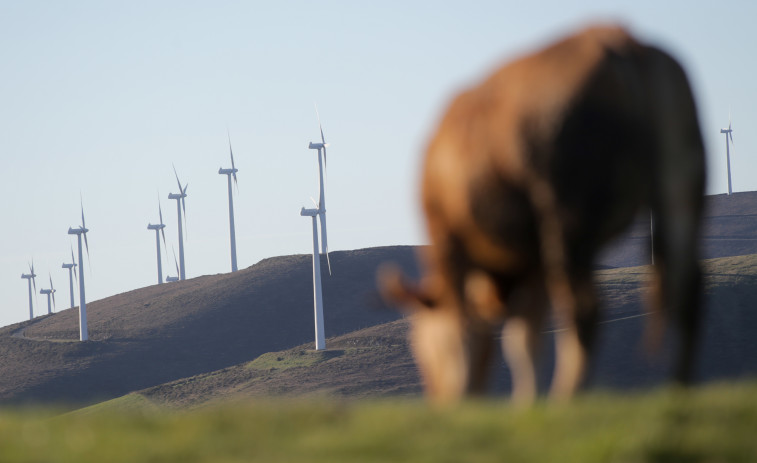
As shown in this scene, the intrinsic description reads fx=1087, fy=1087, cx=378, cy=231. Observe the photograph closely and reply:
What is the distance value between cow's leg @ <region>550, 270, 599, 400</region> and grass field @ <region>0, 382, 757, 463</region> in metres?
0.14

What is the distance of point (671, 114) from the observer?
5.96 meters

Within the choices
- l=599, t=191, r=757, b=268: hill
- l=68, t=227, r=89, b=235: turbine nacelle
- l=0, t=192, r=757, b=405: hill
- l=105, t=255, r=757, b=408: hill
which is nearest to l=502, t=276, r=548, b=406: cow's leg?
l=105, t=255, r=757, b=408: hill

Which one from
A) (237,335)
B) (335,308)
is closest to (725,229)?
(335,308)

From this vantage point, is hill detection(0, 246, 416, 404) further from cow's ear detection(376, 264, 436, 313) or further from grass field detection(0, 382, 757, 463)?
grass field detection(0, 382, 757, 463)

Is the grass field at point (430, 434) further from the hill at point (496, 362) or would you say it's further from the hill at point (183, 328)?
the hill at point (183, 328)

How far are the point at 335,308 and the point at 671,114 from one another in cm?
12136

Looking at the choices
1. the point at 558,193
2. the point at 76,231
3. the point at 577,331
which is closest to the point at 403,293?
the point at 577,331

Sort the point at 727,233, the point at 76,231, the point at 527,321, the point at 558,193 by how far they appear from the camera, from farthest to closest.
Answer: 1. the point at 727,233
2. the point at 76,231
3. the point at 527,321
4. the point at 558,193

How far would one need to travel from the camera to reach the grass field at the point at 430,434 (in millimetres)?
4766

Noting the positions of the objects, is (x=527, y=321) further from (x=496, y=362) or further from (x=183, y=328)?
(x=183, y=328)

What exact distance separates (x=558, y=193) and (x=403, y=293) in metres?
1.54

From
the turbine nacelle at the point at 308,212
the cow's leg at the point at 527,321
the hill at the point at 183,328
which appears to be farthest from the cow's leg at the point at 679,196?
the hill at the point at 183,328

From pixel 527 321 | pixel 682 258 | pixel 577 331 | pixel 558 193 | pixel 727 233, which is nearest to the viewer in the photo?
pixel 558 193

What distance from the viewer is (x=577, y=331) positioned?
5.86 metres
